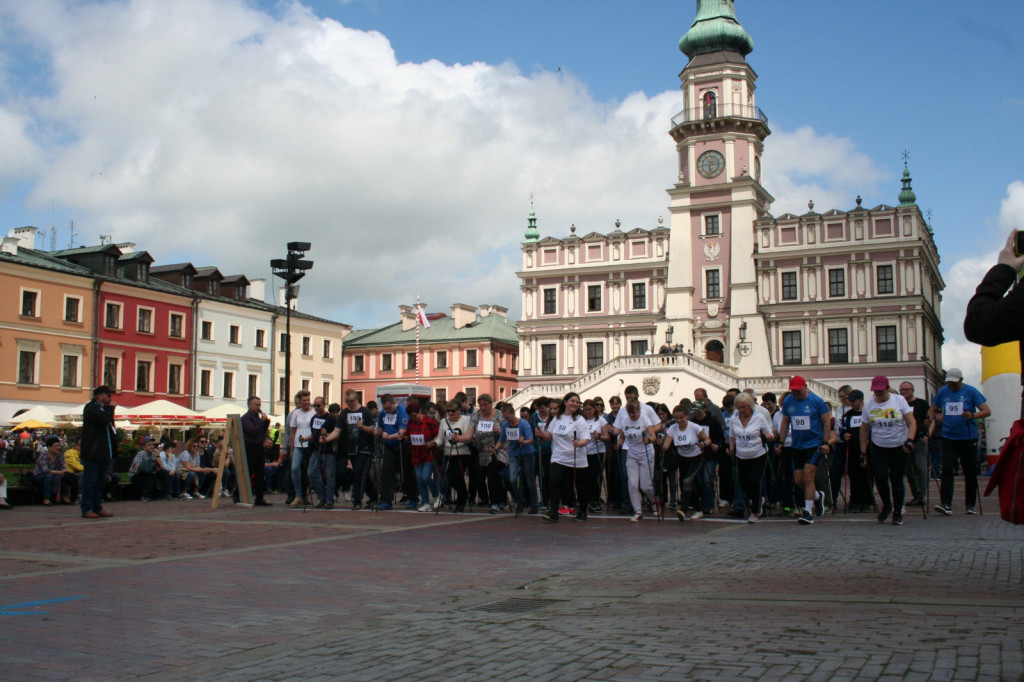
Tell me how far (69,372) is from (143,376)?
4700mm

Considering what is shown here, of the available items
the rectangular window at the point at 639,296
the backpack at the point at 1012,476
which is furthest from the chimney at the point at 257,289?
the backpack at the point at 1012,476

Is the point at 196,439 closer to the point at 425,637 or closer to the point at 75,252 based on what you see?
the point at 425,637

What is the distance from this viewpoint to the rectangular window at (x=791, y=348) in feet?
183

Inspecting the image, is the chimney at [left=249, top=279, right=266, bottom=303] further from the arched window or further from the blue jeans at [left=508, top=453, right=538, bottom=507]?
the blue jeans at [left=508, top=453, right=538, bottom=507]

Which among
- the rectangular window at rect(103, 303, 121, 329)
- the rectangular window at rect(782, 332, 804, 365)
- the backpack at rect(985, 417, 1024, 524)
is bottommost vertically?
the backpack at rect(985, 417, 1024, 524)

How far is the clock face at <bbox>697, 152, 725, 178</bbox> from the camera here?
57719mm

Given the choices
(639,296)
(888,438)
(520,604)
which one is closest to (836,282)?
(639,296)

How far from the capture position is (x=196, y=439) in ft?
76.7

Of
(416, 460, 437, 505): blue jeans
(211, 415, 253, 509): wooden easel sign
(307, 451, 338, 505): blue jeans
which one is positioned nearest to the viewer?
(416, 460, 437, 505): blue jeans

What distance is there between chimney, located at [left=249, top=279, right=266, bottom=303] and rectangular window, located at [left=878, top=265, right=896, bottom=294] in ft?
128

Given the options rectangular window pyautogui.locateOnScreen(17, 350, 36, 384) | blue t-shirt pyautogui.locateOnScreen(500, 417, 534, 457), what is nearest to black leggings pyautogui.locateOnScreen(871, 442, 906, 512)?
blue t-shirt pyautogui.locateOnScreen(500, 417, 534, 457)

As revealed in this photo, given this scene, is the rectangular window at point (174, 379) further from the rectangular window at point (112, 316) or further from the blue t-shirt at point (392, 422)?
the blue t-shirt at point (392, 422)

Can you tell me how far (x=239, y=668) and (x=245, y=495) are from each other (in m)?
12.3

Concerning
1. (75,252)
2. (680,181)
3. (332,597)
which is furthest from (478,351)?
(332,597)
